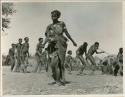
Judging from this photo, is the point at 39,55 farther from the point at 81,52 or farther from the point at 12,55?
the point at 81,52

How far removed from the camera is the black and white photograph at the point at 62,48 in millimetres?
2387

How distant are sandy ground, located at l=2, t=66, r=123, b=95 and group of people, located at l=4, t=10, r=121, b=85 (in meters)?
0.05

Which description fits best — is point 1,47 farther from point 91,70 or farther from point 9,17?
point 91,70

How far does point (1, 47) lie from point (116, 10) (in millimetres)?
900

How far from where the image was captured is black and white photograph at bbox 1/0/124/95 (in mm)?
2387

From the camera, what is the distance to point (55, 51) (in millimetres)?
2418

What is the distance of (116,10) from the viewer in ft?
8.02

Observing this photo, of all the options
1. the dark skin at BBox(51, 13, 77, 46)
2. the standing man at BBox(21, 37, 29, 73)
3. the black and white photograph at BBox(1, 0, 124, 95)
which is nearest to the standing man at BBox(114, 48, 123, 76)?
the black and white photograph at BBox(1, 0, 124, 95)

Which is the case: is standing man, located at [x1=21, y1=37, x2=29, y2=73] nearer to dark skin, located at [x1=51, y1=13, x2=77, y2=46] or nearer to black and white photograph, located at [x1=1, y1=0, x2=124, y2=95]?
black and white photograph, located at [x1=1, y1=0, x2=124, y2=95]

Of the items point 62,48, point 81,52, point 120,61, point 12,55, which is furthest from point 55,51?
point 120,61

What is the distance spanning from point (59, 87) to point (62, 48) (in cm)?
29

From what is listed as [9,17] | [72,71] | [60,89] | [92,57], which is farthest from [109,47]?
[9,17]

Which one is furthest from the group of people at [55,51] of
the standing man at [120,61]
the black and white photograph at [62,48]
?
the standing man at [120,61]

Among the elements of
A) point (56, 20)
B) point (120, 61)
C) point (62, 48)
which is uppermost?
point (56, 20)
